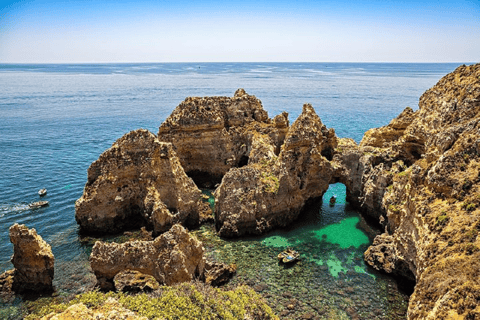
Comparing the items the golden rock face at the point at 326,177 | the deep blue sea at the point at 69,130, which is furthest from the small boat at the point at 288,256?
the deep blue sea at the point at 69,130

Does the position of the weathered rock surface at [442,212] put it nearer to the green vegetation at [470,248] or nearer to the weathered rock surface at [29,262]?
the green vegetation at [470,248]

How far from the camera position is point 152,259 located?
854 inches

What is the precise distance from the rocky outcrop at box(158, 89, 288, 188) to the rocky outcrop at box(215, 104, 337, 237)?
7157mm

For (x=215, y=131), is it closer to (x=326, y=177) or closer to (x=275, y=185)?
(x=275, y=185)

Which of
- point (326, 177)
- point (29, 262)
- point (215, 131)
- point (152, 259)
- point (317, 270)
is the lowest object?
point (317, 270)

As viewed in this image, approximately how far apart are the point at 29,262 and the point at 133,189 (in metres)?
11.2

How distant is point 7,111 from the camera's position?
94.2 metres

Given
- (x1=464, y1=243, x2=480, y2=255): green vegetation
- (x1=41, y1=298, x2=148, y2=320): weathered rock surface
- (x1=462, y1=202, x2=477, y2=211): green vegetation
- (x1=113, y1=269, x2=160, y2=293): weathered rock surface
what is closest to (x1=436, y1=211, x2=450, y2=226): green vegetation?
(x1=462, y1=202, x2=477, y2=211): green vegetation

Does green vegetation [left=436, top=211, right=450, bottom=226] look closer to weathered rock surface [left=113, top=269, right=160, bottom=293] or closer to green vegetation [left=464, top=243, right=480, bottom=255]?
green vegetation [left=464, top=243, right=480, bottom=255]

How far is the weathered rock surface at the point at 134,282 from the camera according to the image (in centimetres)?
1980

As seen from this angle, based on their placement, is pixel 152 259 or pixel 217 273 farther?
pixel 217 273

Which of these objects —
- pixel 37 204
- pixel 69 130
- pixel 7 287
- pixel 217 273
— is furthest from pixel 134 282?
pixel 69 130

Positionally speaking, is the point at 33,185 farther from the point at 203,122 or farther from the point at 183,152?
the point at 203,122

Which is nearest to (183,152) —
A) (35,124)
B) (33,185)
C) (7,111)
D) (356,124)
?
(33,185)
